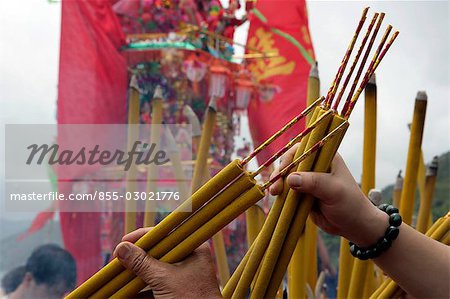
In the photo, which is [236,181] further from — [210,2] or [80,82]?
[210,2]

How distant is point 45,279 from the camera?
1859mm

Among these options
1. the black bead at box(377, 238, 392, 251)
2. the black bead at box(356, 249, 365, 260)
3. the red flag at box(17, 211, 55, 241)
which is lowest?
the red flag at box(17, 211, 55, 241)

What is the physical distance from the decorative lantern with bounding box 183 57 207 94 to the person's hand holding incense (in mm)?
2819

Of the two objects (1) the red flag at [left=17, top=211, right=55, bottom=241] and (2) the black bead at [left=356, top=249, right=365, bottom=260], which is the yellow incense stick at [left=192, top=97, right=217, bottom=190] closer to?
(2) the black bead at [left=356, top=249, right=365, bottom=260]

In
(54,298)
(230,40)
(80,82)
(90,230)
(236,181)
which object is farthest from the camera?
(230,40)

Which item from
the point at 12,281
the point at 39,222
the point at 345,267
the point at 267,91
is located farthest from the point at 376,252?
the point at 267,91

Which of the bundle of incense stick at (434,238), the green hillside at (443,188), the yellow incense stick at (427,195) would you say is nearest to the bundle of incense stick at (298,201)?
the bundle of incense stick at (434,238)

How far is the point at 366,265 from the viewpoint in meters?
0.85

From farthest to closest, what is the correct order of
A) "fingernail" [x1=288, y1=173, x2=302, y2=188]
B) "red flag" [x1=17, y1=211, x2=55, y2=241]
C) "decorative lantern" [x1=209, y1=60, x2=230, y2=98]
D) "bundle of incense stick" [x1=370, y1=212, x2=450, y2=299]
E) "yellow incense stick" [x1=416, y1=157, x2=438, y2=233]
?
"decorative lantern" [x1=209, y1=60, x2=230, y2=98], "red flag" [x1=17, y1=211, x2=55, y2=241], "yellow incense stick" [x1=416, y1=157, x2=438, y2=233], "bundle of incense stick" [x1=370, y1=212, x2=450, y2=299], "fingernail" [x1=288, y1=173, x2=302, y2=188]

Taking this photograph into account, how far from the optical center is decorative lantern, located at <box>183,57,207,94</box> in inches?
133

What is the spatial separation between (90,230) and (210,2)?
5.50 feet

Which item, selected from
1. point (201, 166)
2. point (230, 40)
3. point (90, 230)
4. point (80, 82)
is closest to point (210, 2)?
point (230, 40)

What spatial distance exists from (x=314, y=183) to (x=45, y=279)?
59.9 inches

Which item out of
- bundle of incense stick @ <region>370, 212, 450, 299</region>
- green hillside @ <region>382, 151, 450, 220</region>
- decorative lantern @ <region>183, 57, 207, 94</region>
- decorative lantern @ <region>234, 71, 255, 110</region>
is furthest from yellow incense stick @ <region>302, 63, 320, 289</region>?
green hillside @ <region>382, 151, 450, 220</region>
